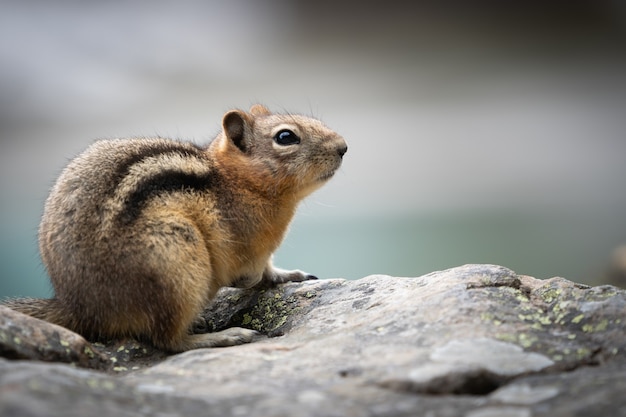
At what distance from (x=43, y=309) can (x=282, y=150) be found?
154cm

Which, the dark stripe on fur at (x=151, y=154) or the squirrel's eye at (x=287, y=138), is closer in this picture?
the dark stripe on fur at (x=151, y=154)

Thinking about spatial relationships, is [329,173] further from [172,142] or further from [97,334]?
[97,334]

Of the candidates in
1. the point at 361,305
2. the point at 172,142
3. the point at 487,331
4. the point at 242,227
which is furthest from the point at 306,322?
the point at 172,142

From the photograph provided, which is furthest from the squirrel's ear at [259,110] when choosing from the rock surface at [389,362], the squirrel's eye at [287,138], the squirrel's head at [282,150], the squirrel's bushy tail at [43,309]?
the squirrel's bushy tail at [43,309]

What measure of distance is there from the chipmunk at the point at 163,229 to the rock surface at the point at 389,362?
0.76 ft

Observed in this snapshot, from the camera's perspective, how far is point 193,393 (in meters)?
2.02

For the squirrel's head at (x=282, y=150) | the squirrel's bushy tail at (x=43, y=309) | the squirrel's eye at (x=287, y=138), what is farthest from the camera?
the squirrel's eye at (x=287, y=138)

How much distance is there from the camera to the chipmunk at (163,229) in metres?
2.92

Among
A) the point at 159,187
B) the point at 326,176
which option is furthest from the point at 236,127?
the point at 159,187

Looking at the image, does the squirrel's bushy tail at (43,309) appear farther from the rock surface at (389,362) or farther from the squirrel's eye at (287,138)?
the squirrel's eye at (287,138)

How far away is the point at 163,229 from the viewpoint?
9.82 feet

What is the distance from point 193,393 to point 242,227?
60.2 inches

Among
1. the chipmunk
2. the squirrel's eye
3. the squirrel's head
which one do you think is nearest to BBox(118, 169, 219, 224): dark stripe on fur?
the chipmunk

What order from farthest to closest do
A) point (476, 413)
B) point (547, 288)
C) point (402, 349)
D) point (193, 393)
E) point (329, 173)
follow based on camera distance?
Result: point (329, 173) → point (547, 288) → point (402, 349) → point (193, 393) → point (476, 413)
